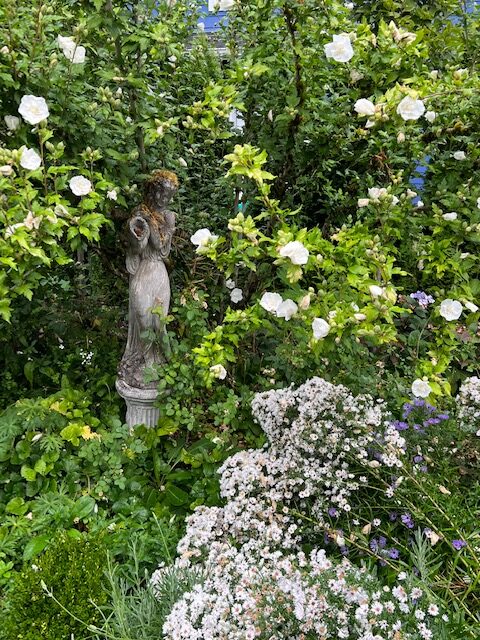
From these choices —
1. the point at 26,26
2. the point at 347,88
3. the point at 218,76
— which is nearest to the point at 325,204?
the point at 347,88

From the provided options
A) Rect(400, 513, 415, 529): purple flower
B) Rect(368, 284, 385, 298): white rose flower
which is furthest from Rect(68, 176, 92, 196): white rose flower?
Rect(400, 513, 415, 529): purple flower

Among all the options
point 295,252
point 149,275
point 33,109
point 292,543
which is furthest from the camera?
point 149,275

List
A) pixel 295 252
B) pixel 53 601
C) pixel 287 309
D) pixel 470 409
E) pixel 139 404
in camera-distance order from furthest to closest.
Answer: pixel 139 404 → pixel 470 409 → pixel 287 309 → pixel 295 252 → pixel 53 601

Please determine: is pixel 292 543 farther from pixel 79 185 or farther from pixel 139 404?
pixel 79 185

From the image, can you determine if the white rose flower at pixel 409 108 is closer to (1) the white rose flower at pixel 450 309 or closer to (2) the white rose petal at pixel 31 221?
(1) the white rose flower at pixel 450 309

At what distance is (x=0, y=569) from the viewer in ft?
7.34

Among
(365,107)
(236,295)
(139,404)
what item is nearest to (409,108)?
(365,107)

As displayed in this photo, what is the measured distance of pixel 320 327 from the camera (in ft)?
7.13

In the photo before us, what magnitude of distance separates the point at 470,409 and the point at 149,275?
154cm

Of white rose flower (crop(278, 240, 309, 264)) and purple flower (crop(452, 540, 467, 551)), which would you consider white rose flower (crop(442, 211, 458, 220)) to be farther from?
purple flower (crop(452, 540, 467, 551))

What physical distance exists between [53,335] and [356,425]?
214cm

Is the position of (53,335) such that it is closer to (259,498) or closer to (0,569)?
(0,569)

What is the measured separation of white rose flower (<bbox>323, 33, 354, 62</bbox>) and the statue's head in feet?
2.83

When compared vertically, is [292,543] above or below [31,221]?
below
